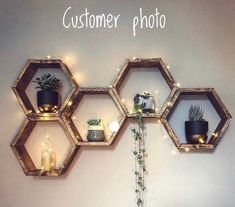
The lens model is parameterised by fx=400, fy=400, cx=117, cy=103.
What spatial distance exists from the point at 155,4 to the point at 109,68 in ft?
1.81

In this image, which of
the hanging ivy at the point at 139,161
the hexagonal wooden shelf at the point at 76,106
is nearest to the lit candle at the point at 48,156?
the hexagonal wooden shelf at the point at 76,106

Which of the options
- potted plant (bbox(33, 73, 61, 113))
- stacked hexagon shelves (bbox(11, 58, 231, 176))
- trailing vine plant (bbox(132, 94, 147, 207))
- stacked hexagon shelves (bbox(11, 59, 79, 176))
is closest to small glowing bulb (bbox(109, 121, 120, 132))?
stacked hexagon shelves (bbox(11, 58, 231, 176))

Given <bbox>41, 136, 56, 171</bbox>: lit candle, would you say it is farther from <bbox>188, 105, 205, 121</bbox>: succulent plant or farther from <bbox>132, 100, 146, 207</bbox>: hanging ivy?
<bbox>188, 105, 205, 121</bbox>: succulent plant

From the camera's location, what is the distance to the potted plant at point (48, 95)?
2641 mm

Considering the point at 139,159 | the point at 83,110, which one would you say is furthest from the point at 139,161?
the point at 83,110

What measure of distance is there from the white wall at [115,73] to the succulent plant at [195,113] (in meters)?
0.16

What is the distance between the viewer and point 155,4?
2789mm

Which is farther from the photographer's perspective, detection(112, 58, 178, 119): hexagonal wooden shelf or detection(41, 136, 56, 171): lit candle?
detection(41, 136, 56, 171): lit candle

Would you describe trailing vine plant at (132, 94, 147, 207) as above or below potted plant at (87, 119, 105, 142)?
below

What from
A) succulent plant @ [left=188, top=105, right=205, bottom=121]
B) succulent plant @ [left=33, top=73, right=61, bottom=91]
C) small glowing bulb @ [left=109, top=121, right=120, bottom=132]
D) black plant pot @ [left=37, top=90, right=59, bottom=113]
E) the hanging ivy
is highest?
succulent plant @ [left=33, top=73, right=61, bottom=91]

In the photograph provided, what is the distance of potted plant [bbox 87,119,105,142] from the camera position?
8.57 ft

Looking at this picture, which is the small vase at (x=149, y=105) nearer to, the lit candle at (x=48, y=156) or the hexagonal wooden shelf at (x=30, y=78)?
the hexagonal wooden shelf at (x=30, y=78)

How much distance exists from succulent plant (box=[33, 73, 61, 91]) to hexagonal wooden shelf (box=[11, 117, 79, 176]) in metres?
0.21

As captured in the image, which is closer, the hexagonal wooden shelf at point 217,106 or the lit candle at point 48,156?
the hexagonal wooden shelf at point 217,106
